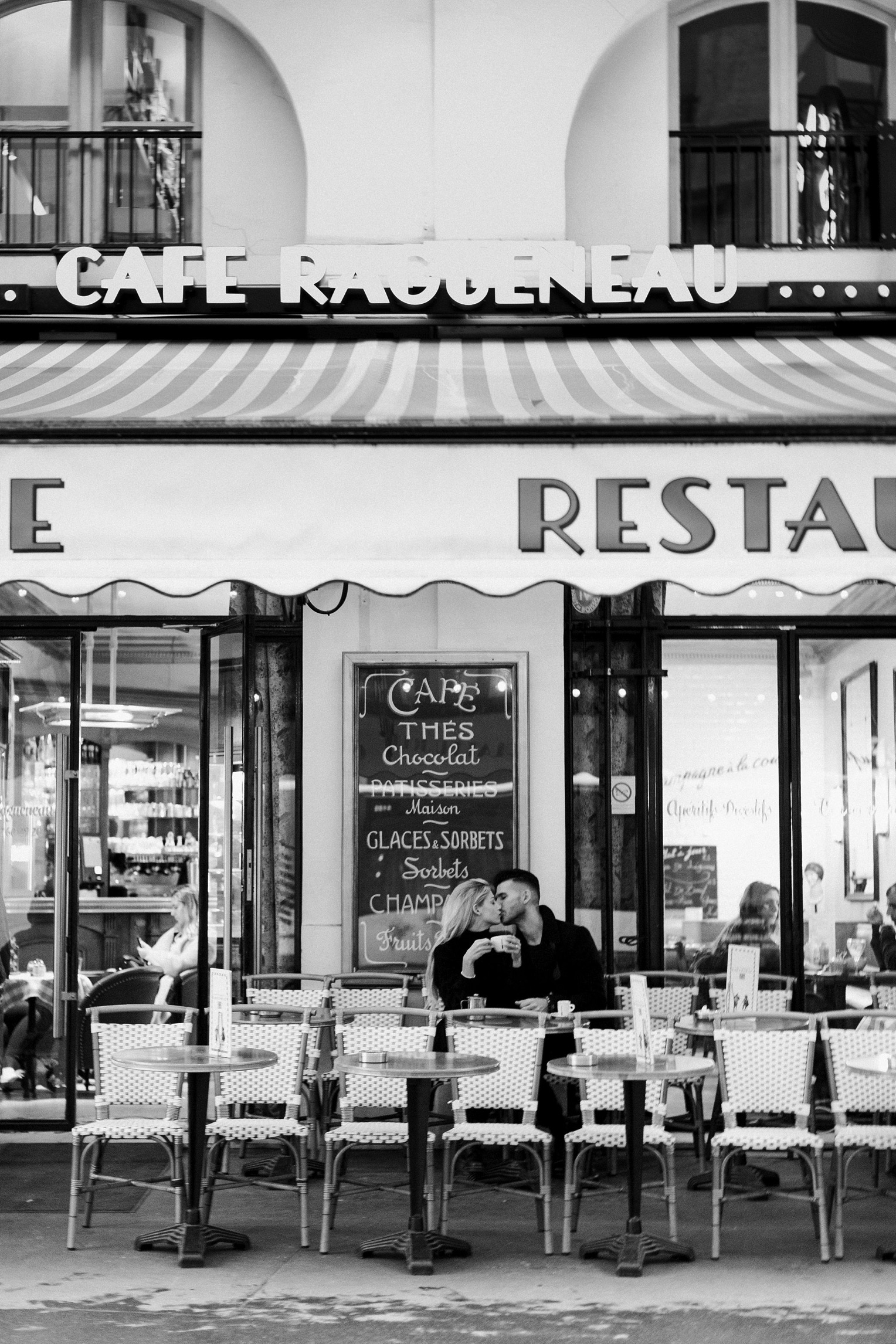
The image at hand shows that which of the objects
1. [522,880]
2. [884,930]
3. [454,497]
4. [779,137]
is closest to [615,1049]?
[522,880]

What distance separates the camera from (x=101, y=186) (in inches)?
393

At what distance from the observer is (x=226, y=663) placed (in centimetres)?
973

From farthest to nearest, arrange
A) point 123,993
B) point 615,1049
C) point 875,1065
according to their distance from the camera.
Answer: point 123,993 → point 615,1049 → point 875,1065

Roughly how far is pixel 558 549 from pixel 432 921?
441cm

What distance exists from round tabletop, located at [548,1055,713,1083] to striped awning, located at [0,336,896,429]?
2.59 meters

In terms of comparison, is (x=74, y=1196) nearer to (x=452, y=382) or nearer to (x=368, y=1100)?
(x=368, y=1100)

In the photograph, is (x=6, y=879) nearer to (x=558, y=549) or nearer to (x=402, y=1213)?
(x=402, y=1213)

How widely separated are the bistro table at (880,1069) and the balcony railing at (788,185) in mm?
5166

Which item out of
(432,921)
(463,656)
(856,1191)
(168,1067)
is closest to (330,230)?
(463,656)

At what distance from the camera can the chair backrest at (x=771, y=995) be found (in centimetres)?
895

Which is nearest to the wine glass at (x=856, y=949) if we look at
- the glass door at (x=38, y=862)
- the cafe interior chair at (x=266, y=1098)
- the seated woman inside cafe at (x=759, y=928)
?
the seated woman inside cafe at (x=759, y=928)

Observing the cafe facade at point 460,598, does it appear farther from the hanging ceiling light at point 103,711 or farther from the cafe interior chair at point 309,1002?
the cafe interior chair at point 309,1002

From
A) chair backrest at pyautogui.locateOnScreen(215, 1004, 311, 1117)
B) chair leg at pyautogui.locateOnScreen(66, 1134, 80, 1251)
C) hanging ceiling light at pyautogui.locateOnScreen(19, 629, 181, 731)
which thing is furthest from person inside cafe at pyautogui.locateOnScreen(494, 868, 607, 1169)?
hanging ceiling light at pyautogui.locateOnScreen(19, 629, 181, 731)

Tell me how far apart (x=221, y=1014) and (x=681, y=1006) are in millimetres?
3146
